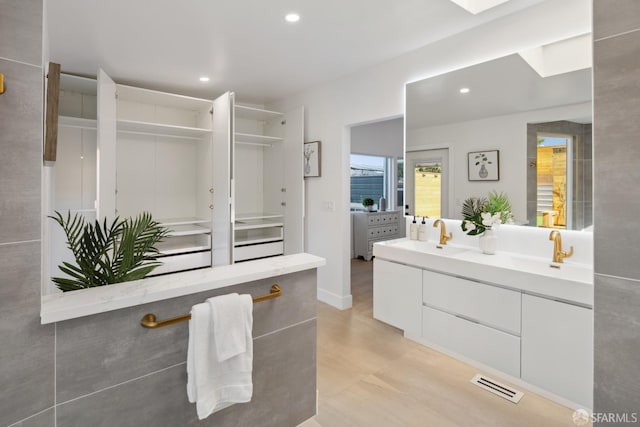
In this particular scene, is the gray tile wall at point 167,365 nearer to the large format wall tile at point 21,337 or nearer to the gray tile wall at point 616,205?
the large format wall tile at point 21,337

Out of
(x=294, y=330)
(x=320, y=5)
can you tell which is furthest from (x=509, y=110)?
(x=294, y=330)

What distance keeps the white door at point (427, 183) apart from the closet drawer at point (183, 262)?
2323mm

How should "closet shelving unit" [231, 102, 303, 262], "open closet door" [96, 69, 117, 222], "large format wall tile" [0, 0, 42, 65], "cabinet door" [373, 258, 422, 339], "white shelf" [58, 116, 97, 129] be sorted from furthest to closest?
"closet shelving unit" [231, 102, 303, 262]
"white shelf" [58, 116, 97, 129]
"open closet door" [96, 69, 117, 222]
"cabinet door" [373, 258, 422, 339]
"large format wall tile" [0, 0, 42, 65]

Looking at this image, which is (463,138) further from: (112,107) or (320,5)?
(112,107)

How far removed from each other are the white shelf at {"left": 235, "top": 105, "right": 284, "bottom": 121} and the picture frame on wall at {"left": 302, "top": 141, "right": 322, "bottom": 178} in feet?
2.10

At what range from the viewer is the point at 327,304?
3.79m

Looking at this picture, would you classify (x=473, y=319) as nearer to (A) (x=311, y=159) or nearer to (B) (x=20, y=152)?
(A) (x=311, y=159)

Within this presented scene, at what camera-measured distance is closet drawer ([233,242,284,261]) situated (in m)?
3.85

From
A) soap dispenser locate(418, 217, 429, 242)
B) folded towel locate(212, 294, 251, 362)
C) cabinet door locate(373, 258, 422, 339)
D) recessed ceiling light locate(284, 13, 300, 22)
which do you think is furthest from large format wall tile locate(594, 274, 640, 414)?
recessed ceiling light locate(284, 13, 300, 22)

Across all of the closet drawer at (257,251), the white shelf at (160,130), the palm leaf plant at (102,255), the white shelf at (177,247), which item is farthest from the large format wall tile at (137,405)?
the white shelf at (160,130)

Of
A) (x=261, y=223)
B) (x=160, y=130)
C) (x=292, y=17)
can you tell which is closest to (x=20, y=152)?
(x=292, y=17)

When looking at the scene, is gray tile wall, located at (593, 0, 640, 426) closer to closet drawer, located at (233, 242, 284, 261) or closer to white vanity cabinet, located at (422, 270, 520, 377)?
white vanity cabinet, located at (422, 270, 520, 377)

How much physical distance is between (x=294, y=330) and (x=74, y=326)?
2.62 feet

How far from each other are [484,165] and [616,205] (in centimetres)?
180
